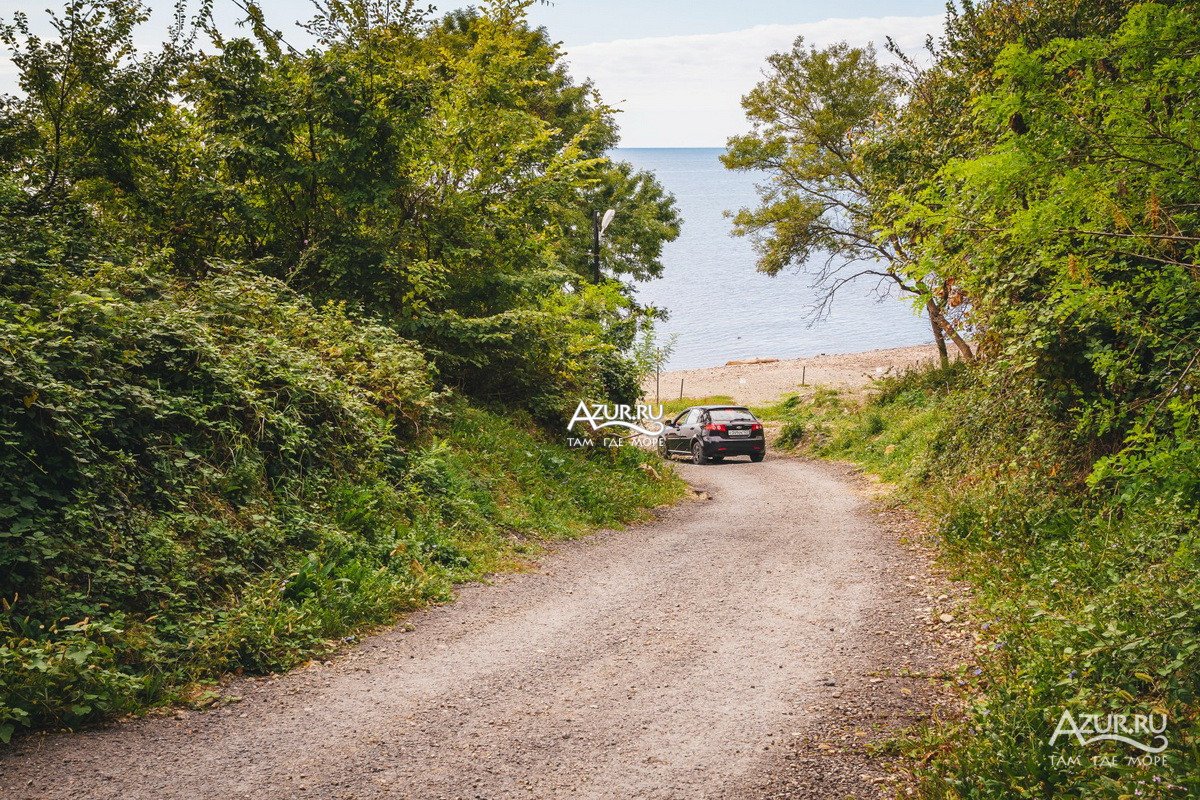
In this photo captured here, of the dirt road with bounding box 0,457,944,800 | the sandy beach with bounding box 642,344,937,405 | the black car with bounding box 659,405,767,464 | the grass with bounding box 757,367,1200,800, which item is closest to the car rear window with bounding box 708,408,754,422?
the black car with bounding box 659,405,767,464

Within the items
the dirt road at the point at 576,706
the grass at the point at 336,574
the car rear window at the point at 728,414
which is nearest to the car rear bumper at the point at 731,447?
the car rear window at the point at 728,414

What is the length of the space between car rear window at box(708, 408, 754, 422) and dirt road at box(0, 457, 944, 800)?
44.1 feet

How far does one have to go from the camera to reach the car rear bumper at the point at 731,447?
22.0 m

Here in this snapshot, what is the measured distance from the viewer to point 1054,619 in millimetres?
5598

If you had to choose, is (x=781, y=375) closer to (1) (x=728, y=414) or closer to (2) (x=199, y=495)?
(1) (x=728, y=414)

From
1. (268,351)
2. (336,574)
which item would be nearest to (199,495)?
(336,574)

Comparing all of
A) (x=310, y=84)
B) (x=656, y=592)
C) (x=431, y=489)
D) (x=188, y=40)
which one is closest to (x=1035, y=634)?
(x=656, y=592)

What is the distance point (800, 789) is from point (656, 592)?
422cm

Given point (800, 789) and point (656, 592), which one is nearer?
point (800, 789)

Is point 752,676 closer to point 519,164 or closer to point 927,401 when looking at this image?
point 519,164

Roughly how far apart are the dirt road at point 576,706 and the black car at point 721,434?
513 inches

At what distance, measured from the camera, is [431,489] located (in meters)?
9.75

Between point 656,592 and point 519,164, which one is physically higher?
point 519,164

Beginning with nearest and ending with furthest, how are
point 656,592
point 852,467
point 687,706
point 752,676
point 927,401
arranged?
point 687,706 < point 752,676 < point 656,592 < point 852,467 < point 927,401
